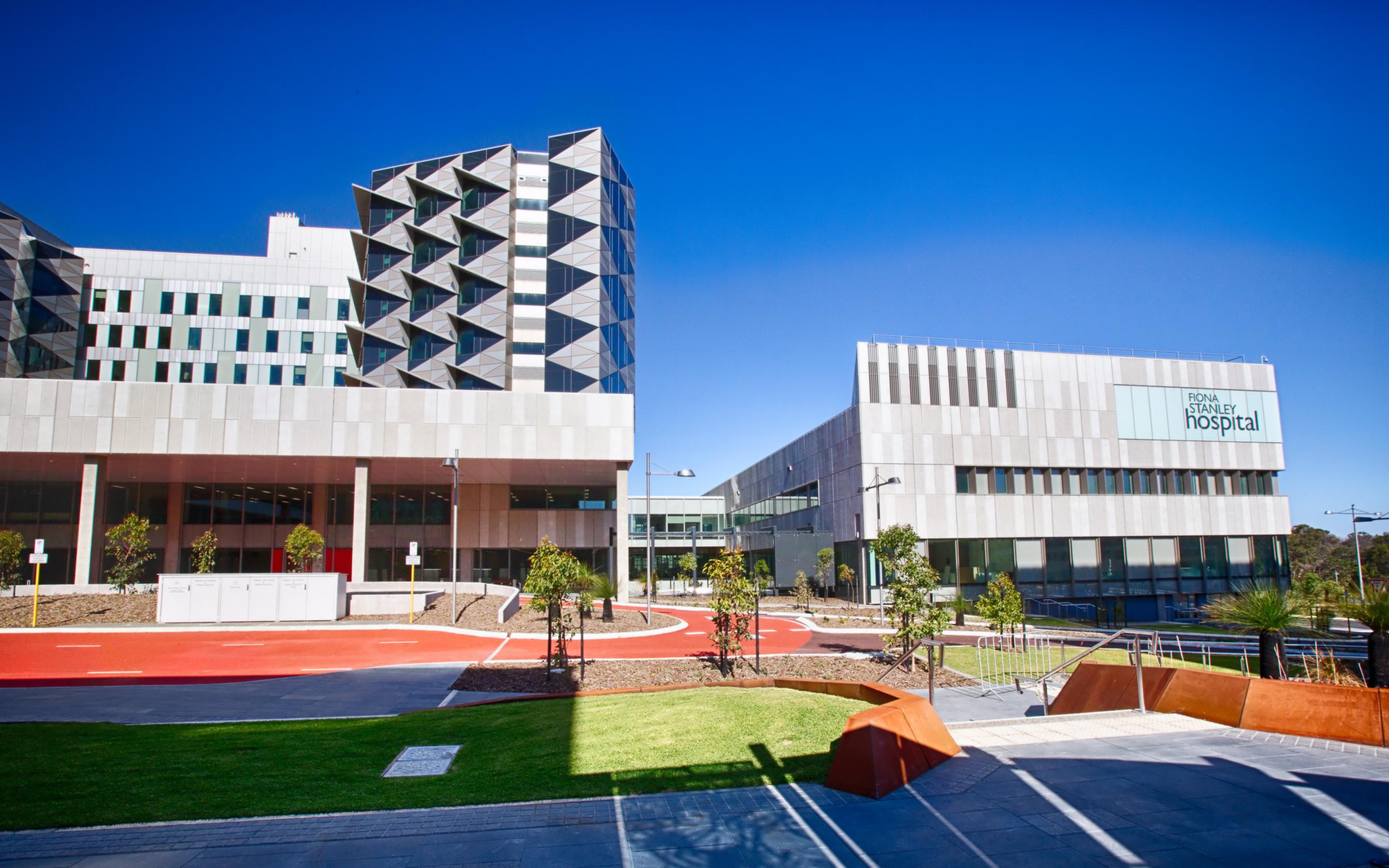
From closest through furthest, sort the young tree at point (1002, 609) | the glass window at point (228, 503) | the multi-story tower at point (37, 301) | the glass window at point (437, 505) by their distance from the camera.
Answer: the young tree at point (1002, 609) < the glass window at point (228, 503) < the glass window at point (437, 505) < the multi-story tower at point (37, 301)

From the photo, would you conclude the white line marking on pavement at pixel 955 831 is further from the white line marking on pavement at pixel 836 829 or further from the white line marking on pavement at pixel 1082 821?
the white line marking on pavement at pixel 1082 821

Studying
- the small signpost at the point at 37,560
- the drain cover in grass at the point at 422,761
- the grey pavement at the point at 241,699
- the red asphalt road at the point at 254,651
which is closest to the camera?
the drain cover in grass at the point at 422,761

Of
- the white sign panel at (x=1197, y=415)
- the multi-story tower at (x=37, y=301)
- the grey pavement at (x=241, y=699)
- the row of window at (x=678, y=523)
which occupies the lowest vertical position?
the grey pavement at (x=241, y=699)

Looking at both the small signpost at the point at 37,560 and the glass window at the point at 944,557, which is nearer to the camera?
the small signpost at the point at 37,560

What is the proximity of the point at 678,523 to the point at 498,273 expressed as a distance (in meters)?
45.0

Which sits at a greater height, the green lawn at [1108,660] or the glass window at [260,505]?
the glass window at [260,505]

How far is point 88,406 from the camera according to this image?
110 ft

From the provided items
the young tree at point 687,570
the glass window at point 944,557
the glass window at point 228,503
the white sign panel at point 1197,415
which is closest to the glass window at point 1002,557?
the glass window at point 944,557

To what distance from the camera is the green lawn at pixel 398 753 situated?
7910 millimetres

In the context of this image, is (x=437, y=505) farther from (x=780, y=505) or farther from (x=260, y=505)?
(x=780, y=505)

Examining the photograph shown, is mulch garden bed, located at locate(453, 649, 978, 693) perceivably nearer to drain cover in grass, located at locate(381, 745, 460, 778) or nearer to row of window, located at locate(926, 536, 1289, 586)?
drain cover in grass, located at locate(381, 745, 460, 778)

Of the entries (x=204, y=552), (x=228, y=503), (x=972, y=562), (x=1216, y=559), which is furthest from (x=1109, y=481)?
(x=228, y=503)

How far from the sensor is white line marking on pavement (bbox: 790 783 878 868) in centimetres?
601

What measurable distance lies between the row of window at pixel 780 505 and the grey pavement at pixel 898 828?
4794 centimetres
